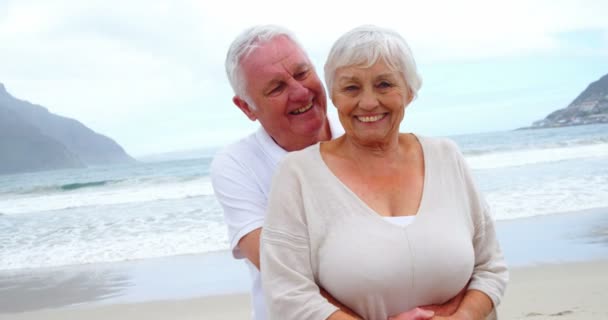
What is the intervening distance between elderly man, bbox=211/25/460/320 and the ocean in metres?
6.27

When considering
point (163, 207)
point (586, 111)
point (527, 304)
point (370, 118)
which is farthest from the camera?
point (586, 111)

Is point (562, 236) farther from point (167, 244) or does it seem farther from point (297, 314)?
point (297, 314)

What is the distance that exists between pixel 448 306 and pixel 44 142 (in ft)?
220

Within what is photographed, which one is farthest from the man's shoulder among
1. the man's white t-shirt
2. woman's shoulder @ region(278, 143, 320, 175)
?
woman's shoulder @ region(278, 143, 320, 175)

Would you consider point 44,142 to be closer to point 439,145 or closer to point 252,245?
point 252,245

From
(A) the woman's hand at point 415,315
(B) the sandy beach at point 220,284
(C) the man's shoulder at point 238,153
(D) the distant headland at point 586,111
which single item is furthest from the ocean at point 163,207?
(D) the distant headland at point 586,111

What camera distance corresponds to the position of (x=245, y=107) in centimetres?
234

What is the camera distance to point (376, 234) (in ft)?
5.71

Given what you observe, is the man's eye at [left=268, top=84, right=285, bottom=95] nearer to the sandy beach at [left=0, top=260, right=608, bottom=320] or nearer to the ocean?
the sandy beach at [left=0, top=260, right=608, bottom=320]

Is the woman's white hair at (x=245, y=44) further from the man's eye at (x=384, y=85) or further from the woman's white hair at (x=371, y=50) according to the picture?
the man's eye at (x=384, y=85)

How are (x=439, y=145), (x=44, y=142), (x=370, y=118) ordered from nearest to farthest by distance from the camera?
(x=370, y=118) → (x=439, y=145) → (x=44, y=142)

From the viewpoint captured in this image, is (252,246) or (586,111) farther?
(586,111)

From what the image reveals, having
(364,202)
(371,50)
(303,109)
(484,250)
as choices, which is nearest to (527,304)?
(484,250)

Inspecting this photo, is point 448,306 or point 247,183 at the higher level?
point 247,183
